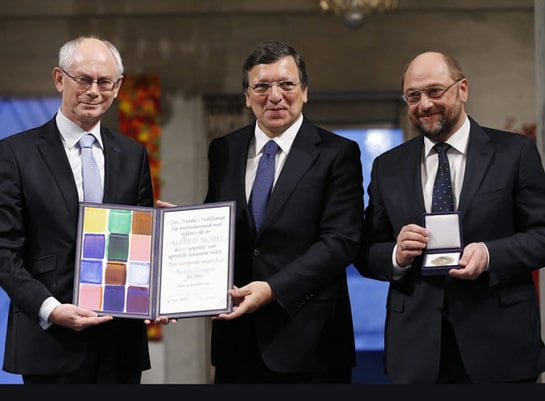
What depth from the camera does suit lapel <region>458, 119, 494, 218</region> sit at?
3.76 m

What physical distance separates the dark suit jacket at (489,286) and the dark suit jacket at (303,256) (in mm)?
197

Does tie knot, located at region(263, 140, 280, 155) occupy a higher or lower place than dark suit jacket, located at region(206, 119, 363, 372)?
higher

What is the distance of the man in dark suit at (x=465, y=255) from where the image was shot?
146 inches

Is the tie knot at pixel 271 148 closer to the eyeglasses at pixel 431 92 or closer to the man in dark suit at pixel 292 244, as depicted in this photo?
the man in dark suit at pixel 292 244

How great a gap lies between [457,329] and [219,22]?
16.5ft

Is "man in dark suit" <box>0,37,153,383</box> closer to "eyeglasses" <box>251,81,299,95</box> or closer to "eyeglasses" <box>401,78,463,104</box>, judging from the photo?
"eyeglasses" <box>251,81,299,95</box>

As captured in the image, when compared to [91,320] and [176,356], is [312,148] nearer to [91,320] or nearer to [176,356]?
[91,320]

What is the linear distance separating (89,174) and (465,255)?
1.27 meters

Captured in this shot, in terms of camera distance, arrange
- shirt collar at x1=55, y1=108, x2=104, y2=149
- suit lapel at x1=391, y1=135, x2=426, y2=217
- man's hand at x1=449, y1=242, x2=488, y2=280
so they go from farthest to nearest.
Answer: shirt collar at x1=55, y1=108, x2=104, y2=149 → suit lapel at x1=391, y1=135, x2=426, y2=217 → man's hand at x1=449, y1=242, x2=488, y2=280

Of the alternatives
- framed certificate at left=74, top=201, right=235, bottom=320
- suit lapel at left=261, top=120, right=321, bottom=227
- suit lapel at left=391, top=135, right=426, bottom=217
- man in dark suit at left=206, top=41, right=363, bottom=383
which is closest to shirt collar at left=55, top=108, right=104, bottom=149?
framed certificate at left=74, top=201, right=235, bottom=320

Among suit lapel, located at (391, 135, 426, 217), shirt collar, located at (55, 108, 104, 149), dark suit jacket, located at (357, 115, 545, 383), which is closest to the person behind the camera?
dark suit jacket, located at (357, 115, 545, 383)

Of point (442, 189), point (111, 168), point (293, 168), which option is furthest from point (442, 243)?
point (111, 168)

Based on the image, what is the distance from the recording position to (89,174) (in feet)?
12.7

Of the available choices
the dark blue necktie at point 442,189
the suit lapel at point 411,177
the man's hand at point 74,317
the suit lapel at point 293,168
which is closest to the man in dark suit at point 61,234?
the man's hand at point 74,317
